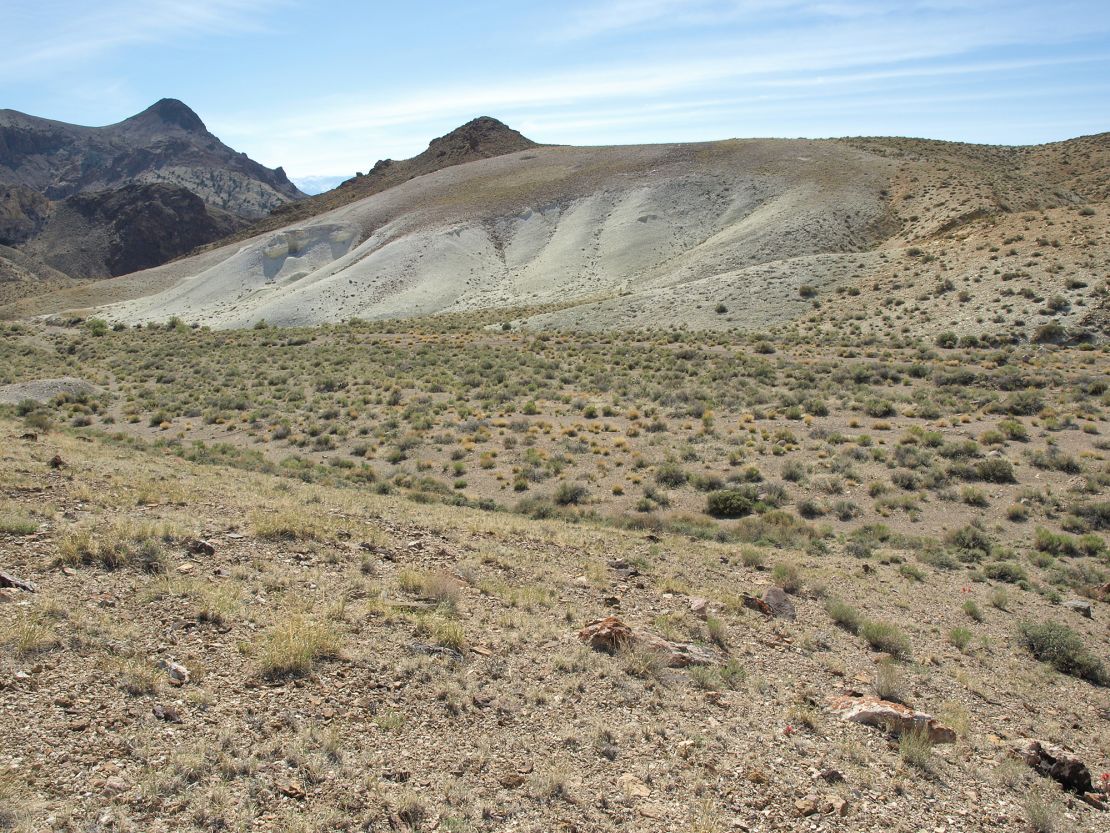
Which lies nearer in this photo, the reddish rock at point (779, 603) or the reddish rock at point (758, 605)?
the reddish rock at point (758, 605)

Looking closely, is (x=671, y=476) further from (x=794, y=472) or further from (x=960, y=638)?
(x=960, y=638)

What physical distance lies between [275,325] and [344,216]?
105 ft

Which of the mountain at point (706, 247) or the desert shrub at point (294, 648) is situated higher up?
the mountain at point (706, 247)

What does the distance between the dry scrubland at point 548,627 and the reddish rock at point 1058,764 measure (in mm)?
277

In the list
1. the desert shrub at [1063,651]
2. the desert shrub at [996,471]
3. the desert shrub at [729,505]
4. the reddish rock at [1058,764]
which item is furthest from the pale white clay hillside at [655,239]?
the reddish rock at [1058,764]

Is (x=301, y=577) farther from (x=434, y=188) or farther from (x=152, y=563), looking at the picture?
(x=434, y=188)

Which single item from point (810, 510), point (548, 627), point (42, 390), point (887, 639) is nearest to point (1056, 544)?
point (810, 510)

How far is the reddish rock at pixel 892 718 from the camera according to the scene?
25.1ft

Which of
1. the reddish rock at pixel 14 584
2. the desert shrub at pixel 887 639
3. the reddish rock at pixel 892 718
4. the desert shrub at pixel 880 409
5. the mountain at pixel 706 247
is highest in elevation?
the mountain at pixel 706 247

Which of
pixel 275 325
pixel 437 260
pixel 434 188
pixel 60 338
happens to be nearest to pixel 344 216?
pixel 434 188

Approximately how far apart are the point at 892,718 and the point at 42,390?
34577 millimetres

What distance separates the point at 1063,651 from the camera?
34.0ft

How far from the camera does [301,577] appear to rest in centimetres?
933

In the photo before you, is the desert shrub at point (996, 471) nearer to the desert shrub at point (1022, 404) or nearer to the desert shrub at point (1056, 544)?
the desert shrub at point (1056, 544)
